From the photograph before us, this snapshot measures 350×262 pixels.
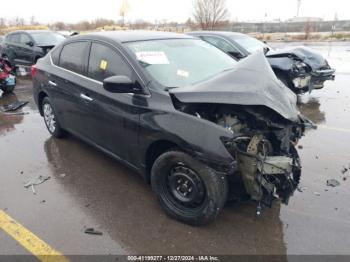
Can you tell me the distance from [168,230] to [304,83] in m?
5.26

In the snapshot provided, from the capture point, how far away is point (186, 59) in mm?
4098

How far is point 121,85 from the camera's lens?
3500mm

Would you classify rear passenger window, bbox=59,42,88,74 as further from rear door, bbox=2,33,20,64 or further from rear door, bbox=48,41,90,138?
rear door, bbox=2,33,20,64

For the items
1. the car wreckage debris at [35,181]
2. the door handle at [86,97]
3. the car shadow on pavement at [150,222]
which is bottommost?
the car wreckage debris at [35,181]

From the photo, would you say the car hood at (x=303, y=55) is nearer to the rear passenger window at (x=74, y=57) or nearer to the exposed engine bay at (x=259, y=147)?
the rear passenger window at (x=74, y=57)

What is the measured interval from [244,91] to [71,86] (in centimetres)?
257

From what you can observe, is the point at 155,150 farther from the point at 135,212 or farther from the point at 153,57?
the point at 153,57

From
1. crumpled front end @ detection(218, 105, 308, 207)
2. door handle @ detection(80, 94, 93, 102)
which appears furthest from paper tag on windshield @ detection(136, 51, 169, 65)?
crumpled front end @ detection(218, 105, 308, 207)

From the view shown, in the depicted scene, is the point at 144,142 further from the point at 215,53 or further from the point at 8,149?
the point at 8,149

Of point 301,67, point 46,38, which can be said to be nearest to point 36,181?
point 301,67

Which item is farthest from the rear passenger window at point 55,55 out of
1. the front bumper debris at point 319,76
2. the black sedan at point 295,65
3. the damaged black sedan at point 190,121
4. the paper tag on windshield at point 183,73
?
the front bumper debris at point 319,76

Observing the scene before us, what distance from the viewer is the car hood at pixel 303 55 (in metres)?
7.26

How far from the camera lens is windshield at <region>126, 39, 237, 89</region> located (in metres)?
3.72

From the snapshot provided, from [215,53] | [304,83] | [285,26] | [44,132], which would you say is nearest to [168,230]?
[215,53]
